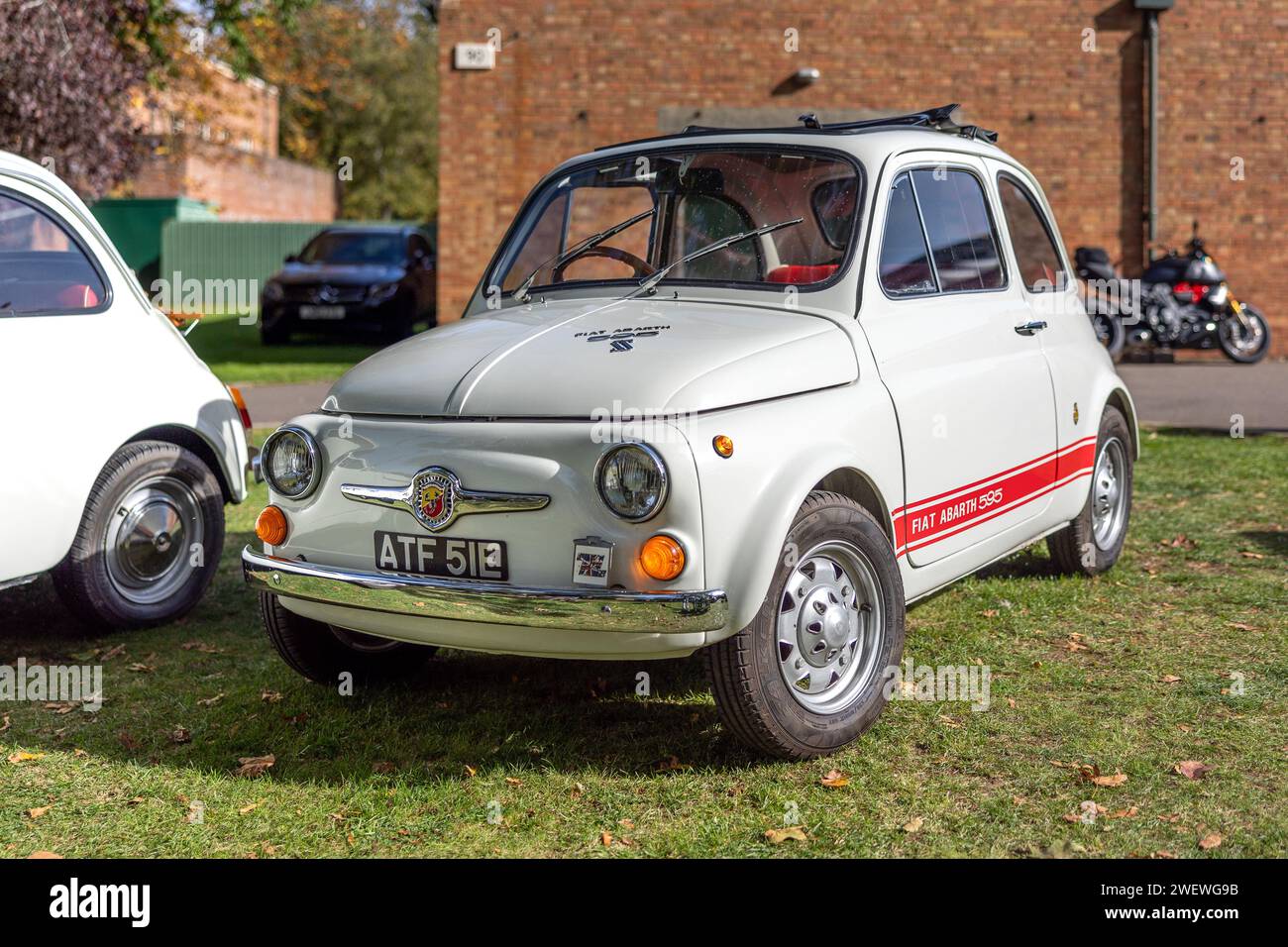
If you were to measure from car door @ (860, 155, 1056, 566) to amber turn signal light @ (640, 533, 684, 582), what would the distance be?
3.55ft

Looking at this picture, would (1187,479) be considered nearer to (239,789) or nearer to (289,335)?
(239,789)

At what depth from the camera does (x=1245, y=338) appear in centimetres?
1638

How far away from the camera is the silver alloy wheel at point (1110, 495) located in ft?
20.9

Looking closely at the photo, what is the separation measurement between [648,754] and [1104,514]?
10.4ft

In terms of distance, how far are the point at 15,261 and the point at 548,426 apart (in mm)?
2759

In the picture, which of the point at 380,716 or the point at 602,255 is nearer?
the point at 380,716

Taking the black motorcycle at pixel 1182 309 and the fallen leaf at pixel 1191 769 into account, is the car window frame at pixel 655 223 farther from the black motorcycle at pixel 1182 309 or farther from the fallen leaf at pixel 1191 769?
the black motorcycle at pixel 1182 309

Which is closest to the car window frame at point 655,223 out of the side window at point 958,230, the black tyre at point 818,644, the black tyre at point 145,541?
the side window at point 958,230

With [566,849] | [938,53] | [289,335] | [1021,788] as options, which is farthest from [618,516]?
[289,335]

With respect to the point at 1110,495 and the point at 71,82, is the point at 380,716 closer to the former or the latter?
the point at 1110,495

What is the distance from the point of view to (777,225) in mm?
4812

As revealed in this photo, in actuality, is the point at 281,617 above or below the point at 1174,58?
below

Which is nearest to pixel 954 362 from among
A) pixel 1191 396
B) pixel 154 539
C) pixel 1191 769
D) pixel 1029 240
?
pixel 1029 240

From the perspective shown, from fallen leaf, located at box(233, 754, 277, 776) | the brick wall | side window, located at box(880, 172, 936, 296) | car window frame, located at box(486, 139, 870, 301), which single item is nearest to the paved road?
the brick wall
